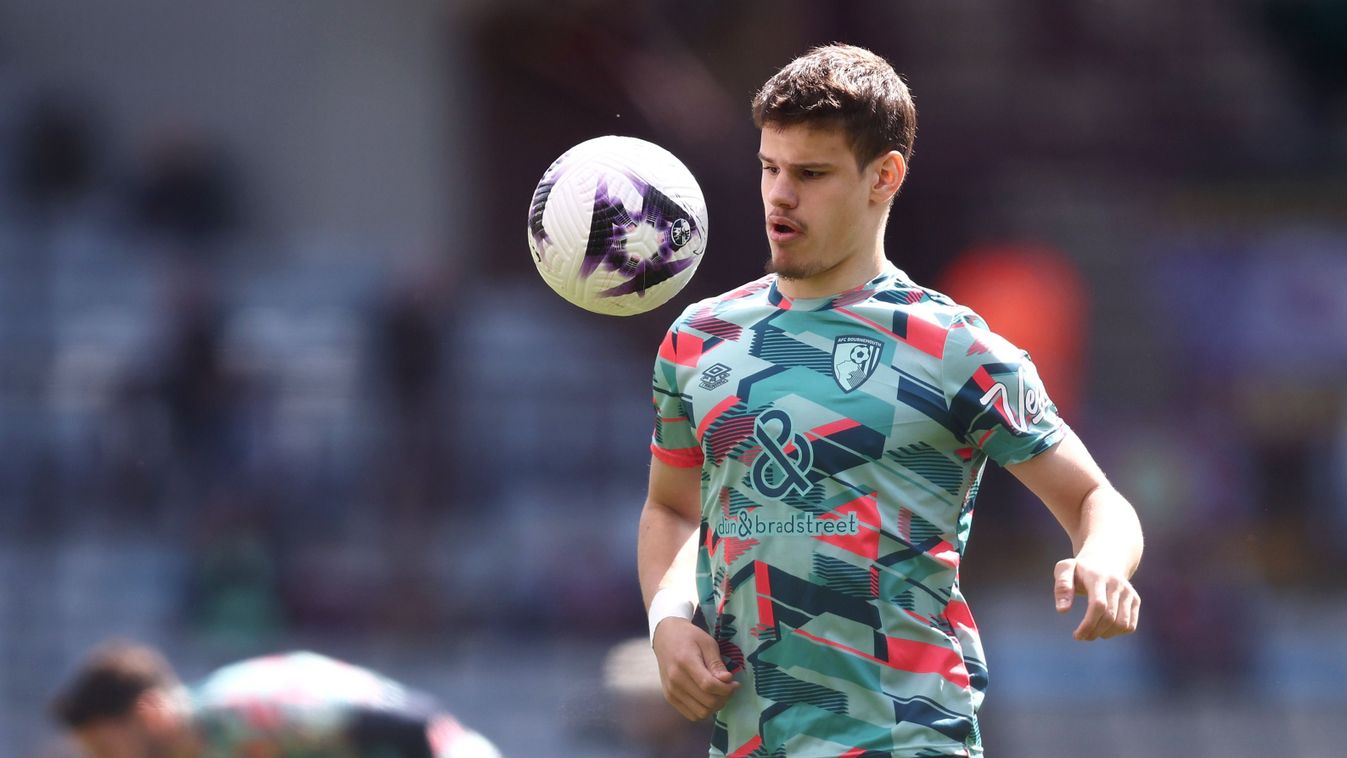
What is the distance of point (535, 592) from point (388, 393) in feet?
4.65

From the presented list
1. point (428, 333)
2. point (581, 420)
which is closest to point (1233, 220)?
point (581, 420)

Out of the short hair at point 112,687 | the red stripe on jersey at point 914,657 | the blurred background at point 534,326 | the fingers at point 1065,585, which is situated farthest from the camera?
the blurred background at point 534,326

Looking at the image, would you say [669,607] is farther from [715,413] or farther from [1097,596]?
[1097,596]

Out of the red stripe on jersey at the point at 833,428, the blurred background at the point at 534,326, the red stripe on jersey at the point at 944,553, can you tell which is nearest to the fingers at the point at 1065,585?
the red stripe on jersey at the point at 944,553

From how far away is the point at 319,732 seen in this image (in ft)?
14.6

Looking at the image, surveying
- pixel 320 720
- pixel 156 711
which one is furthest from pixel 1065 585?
pixel 156 711

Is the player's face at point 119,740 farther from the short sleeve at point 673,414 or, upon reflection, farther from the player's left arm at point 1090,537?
the player's left arm at point 1090,537

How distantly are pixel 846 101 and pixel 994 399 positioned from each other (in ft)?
1.72

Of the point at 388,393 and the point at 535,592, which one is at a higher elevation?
the point at 388,393

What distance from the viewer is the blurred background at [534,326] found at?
8852 millimetres

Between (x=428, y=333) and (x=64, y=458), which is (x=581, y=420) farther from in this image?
(x=64, y=458)

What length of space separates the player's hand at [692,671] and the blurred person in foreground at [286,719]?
195cm

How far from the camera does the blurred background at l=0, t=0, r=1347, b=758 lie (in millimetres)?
8852

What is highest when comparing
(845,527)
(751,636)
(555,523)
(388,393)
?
(845,527)
